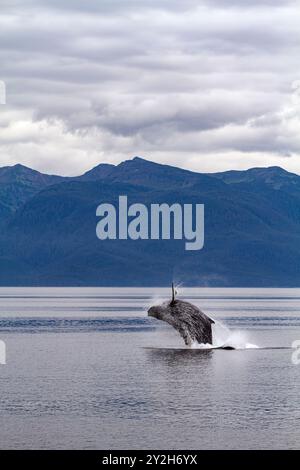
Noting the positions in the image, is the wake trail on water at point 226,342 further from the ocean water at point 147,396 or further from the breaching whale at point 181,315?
the breaching whale at point 181,315

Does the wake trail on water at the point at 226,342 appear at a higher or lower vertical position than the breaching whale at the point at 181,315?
higher

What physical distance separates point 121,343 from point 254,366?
1203 inches

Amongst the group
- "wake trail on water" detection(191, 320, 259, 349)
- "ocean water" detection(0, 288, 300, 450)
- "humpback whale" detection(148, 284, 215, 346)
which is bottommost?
"ocean water" detection(0, 288, 300, 450)

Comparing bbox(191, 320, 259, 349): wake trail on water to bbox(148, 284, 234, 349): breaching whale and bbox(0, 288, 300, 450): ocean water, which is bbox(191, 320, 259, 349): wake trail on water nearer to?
bbox(0, 288, 300, 450): ocean water

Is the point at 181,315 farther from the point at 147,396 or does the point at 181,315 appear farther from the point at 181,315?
the point at 147,396

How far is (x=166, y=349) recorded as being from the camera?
103 metres

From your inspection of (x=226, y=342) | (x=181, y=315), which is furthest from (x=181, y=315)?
(x=226, y=342)

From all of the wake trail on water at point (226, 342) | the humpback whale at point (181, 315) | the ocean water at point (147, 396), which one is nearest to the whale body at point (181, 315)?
the humpback whale at point (181, 315)

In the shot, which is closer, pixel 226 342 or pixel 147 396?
pixel 147 396

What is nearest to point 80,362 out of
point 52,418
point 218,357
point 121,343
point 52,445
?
point 218,357

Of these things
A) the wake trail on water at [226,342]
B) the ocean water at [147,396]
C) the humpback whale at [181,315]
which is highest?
the wake trail on water at [226,342]

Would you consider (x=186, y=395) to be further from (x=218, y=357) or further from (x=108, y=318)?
(x=108, y=318)

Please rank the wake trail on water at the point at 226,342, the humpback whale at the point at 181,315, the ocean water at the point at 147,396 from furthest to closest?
the wake trail on water at the point at 226,342 → the humpback whale at the point at 181,315 → the ocean water at the point at 147,396

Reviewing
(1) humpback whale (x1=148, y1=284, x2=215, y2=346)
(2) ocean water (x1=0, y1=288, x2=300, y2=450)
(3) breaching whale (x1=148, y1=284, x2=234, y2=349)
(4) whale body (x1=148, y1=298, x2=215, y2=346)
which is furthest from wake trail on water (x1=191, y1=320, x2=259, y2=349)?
(1) humpback whale (x1=148, y1=284, x2=215, y2=346)
